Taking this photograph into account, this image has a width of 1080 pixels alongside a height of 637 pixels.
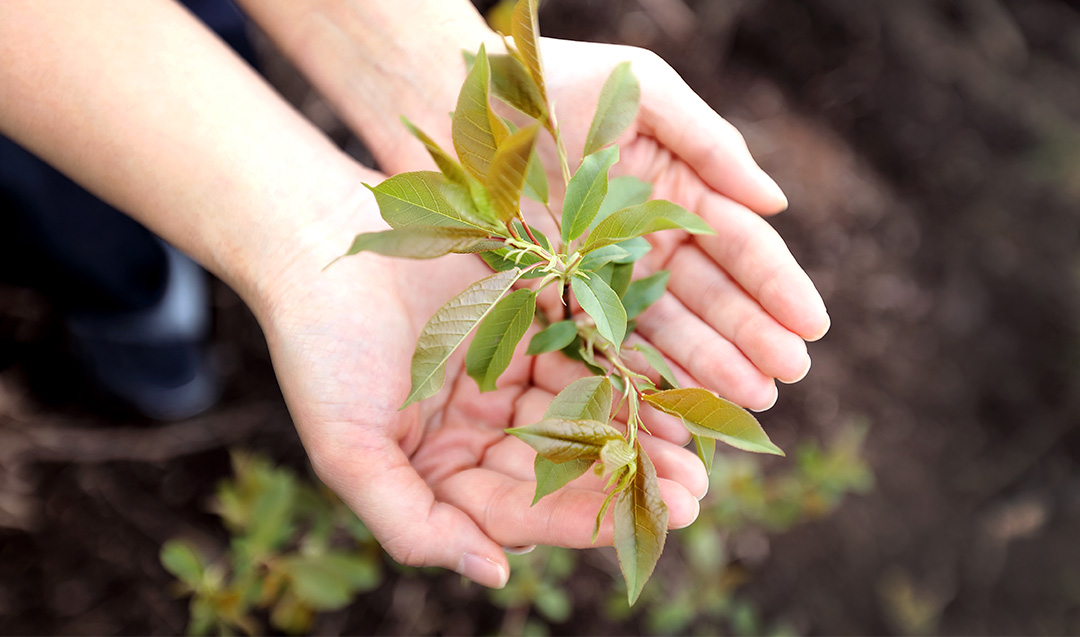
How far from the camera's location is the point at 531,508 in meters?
1.35

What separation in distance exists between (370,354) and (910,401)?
2531mm

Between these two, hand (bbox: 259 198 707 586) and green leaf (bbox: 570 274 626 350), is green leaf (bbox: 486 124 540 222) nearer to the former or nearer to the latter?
green leaf (bbox: 570 274 626 350)

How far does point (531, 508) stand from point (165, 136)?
1.20m

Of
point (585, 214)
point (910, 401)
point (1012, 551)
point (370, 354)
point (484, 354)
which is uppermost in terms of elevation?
point (585, 214)

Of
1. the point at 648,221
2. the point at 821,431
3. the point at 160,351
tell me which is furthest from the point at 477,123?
the point at 821,431

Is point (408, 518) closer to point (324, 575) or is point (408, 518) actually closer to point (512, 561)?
point (324, 575)

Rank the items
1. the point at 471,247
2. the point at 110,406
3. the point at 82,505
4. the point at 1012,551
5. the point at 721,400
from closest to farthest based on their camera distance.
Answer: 1. the point at 471,247
2. the point at 721,400
3. the point at 82,505
4. the point at 110,406
5. the point at 1012,551

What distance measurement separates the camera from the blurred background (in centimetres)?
216

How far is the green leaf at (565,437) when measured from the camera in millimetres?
1058

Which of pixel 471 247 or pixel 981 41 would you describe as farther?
pixel 981 41

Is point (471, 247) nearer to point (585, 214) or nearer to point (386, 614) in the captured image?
point (585, 214)

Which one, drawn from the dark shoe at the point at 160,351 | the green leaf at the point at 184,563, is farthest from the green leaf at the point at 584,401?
the dark shoe at the point at 160,351

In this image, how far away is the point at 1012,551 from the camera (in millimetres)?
2818

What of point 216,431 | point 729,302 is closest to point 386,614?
point 216,431
